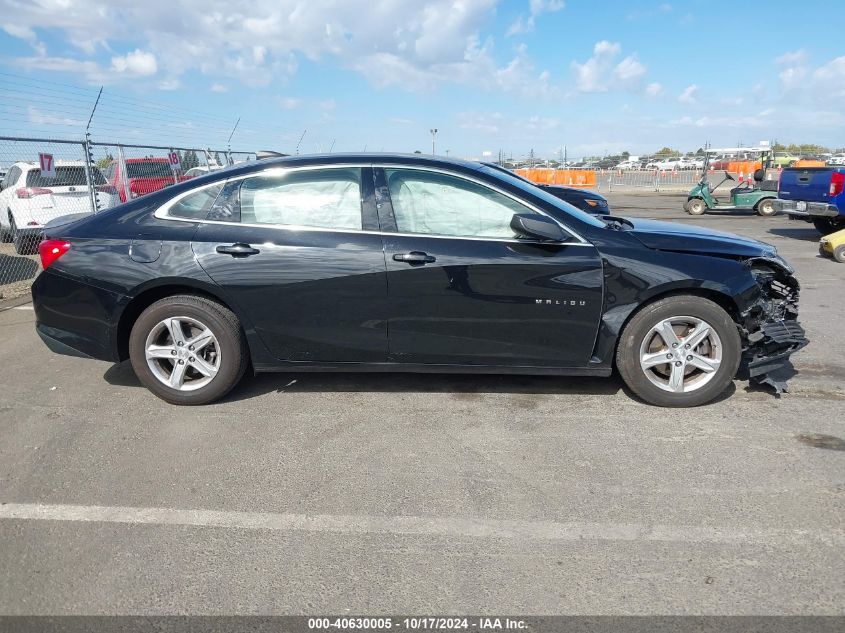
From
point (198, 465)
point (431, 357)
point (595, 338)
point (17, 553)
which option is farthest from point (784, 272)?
point (17, 553)

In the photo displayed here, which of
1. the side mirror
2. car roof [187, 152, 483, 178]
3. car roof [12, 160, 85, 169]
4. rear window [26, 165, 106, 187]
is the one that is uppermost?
car roof [12, 160, 85, 169]

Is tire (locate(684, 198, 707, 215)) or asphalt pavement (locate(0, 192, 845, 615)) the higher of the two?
tire (locate(684, 198, 707, 215))

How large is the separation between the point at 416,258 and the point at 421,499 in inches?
58.6

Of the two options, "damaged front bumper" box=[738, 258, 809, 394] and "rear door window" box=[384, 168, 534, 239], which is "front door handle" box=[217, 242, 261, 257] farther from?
"damaged front bumper" box=[738, 258, 809, 394]

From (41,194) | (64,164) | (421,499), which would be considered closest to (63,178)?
(64,164)

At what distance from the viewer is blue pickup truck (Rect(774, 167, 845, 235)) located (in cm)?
1158

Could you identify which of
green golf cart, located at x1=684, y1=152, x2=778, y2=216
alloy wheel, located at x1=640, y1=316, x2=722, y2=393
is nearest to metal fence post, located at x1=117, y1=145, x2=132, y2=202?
alloy wheel, located at x1=640, y1=316, x2=722, y2=393

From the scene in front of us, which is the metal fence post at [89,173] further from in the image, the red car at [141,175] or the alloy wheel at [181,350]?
the alloy wheel at [181,350]

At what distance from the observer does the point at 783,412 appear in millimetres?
3930

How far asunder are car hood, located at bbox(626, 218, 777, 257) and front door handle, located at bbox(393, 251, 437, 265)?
132 cm

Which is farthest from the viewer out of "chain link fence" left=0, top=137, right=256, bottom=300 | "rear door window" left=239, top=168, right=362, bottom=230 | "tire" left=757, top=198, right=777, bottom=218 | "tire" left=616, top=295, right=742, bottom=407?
"tire" left=757, top=198, right=777, bottom=218

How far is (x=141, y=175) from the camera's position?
1214 cm

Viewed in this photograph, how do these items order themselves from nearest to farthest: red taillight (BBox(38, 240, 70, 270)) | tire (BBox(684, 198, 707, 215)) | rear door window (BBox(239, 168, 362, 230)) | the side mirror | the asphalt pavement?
the asphalt pavement, the side mirror, rear door window (BBox(239, 168, 362, 230)), red taillight (BBox(38, 240, 70, 270)), tire (BBox(684, 198, 707, 215))

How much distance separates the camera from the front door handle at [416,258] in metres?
3.79
